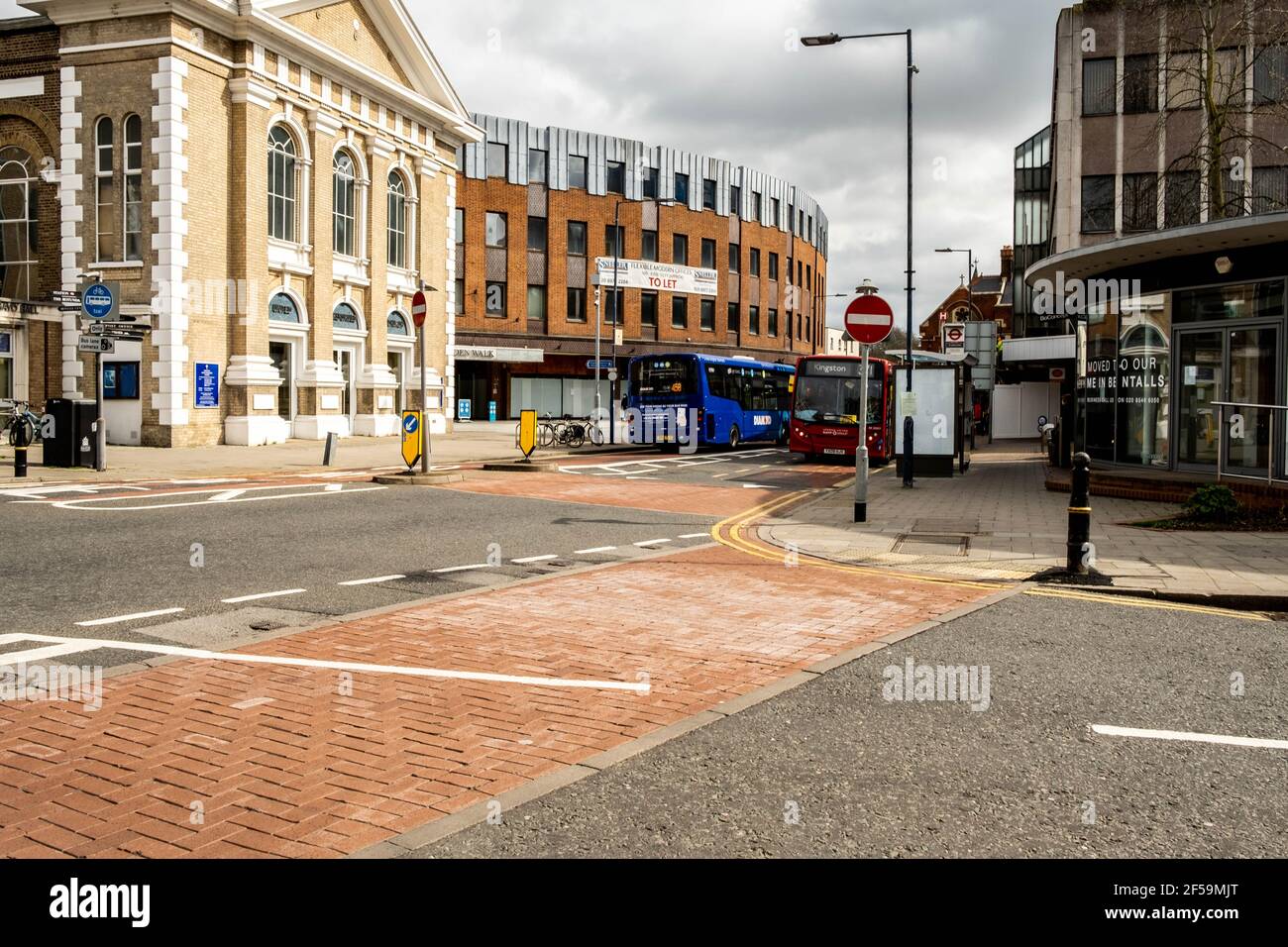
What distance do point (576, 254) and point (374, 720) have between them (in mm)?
57296

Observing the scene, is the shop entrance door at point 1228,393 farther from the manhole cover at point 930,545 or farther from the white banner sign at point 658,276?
the white banner sign at point 658,276

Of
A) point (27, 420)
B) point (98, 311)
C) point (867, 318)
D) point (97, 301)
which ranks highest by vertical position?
point (97, 301)

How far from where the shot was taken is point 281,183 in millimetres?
30406

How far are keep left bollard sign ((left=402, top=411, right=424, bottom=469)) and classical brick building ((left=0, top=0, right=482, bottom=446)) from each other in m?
9.06

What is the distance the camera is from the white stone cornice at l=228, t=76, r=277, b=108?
28.1m

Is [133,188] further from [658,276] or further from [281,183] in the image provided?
[658,276]

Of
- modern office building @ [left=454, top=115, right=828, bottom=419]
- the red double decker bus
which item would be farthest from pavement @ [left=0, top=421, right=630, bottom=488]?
modern office building @ [left=454, top=115, right=828, bottom=419]

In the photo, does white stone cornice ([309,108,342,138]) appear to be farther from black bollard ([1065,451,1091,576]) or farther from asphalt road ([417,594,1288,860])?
asphalt road ([417,594,1288,860])

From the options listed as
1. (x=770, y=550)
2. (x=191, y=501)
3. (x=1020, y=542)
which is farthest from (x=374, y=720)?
(x=191, y=501)

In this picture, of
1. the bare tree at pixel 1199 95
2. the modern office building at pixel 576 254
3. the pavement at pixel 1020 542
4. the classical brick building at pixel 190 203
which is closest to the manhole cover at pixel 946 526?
the pavement at pixel 1020 542

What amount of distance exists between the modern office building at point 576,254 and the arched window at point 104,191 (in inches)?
1137

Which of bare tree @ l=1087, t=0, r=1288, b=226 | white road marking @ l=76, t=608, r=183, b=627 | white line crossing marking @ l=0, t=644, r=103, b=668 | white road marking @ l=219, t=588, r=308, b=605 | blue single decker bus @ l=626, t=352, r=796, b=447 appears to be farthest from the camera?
bare tree @ l=1087, t=0, r=1288, b=226

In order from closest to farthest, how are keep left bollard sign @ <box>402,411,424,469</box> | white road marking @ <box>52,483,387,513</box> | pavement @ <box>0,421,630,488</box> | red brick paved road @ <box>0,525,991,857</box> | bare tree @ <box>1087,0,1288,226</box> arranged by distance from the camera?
red brick paved road @ <box>0,525,991,857</box>
white road marking @ <box>52,483,387,513</box>
pavement @ <box>0,421,630,488</box>
keep left bollard sign @ <box>402,411,424,469</box>
bare tree @ <box>1087,0,1288,226</box>

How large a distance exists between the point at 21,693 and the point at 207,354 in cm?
2393
